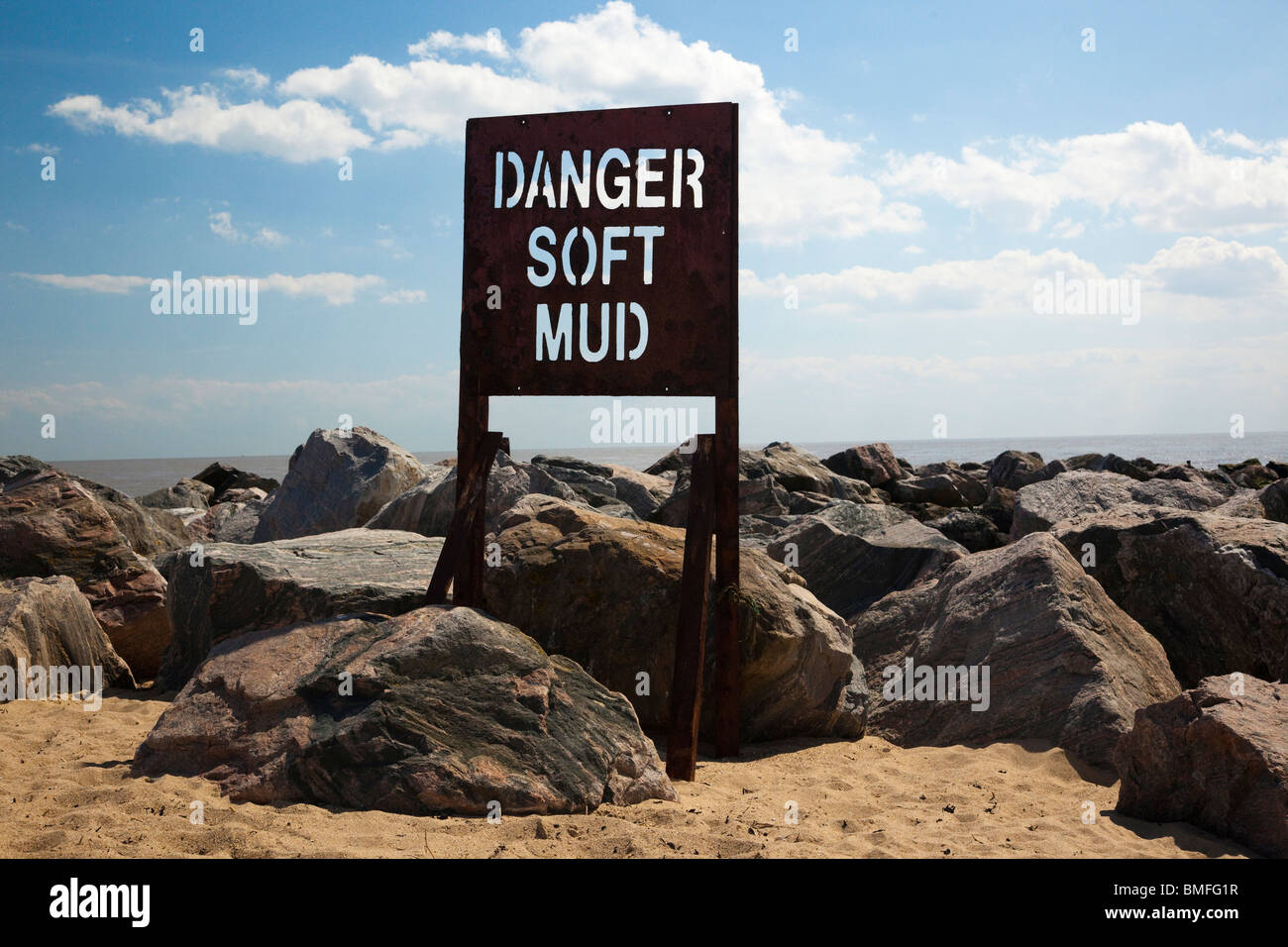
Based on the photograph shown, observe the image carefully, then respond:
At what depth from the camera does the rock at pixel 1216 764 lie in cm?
378

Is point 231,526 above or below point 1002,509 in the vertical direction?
below

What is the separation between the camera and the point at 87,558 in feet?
26.3

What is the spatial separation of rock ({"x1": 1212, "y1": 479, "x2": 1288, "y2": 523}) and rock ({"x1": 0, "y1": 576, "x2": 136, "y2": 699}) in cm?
887

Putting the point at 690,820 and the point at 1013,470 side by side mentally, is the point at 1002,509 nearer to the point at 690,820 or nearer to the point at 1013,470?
the point at 1013,470

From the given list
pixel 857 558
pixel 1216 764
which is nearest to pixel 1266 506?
pixel 857 558

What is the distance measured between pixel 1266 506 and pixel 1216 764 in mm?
5678

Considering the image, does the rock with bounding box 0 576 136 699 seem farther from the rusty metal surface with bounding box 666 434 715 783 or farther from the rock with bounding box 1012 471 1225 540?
the rock with bounding box 1012 471 1225 540

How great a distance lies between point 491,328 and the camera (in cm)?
Answer: 583

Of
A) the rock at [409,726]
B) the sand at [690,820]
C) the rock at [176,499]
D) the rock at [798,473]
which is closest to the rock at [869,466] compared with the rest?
the rock at [798,473]

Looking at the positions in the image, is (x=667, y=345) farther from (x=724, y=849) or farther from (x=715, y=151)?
(x=724, y=849)

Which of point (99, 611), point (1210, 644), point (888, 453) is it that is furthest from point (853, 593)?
point (888, 453)

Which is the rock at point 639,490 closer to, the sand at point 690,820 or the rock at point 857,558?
the rock at point 857,558

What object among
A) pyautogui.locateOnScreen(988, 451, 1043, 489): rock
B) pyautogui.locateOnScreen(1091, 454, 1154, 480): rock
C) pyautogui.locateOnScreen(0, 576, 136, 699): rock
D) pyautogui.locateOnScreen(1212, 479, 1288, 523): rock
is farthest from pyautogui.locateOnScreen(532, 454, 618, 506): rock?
pyautogui.locateOnScreen(1091, 454, 1154, 480): rock

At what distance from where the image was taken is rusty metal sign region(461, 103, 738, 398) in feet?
18.4
